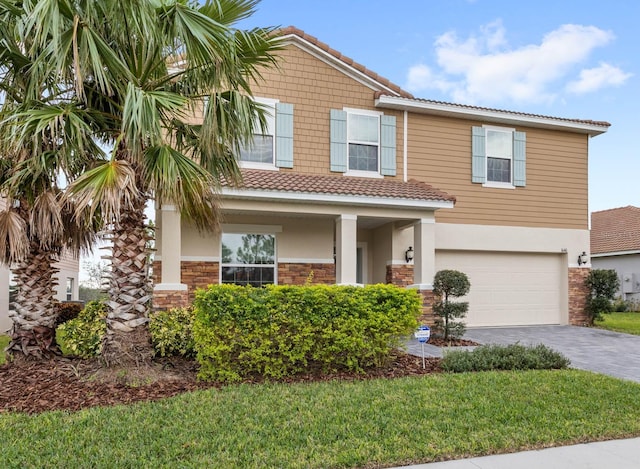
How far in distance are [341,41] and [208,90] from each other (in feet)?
24.9

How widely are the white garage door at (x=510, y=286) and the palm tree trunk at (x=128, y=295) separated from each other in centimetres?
885

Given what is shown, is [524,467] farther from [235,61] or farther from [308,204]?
[308,204]

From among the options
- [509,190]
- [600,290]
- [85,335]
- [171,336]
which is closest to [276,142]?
[171,336]

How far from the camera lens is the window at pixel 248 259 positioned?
12.4 m

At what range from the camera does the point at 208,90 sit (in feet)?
24.7

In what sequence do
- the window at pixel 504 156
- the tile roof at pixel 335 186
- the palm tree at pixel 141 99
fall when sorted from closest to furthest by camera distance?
the palm tree at pixel 141 99, the tile roof at pixel 335 186, the window at pixel 504 156

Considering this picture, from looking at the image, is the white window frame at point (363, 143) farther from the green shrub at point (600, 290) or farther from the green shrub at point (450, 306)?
the green shrub at point (600, 290)

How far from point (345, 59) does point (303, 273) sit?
19.5 feet

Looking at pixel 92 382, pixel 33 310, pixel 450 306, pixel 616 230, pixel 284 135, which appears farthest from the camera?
pixel 616 230

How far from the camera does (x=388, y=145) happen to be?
43.8 feet

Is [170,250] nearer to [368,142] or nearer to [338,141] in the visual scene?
[338,141]

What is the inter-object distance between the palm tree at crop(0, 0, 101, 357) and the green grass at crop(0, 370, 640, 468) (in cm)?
317

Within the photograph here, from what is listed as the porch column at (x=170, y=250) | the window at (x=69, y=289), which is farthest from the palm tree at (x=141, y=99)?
the window at (x=69, y=289)

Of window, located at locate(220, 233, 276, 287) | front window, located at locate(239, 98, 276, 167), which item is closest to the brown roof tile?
front window, located at locate(239, 98, 276, 167)
